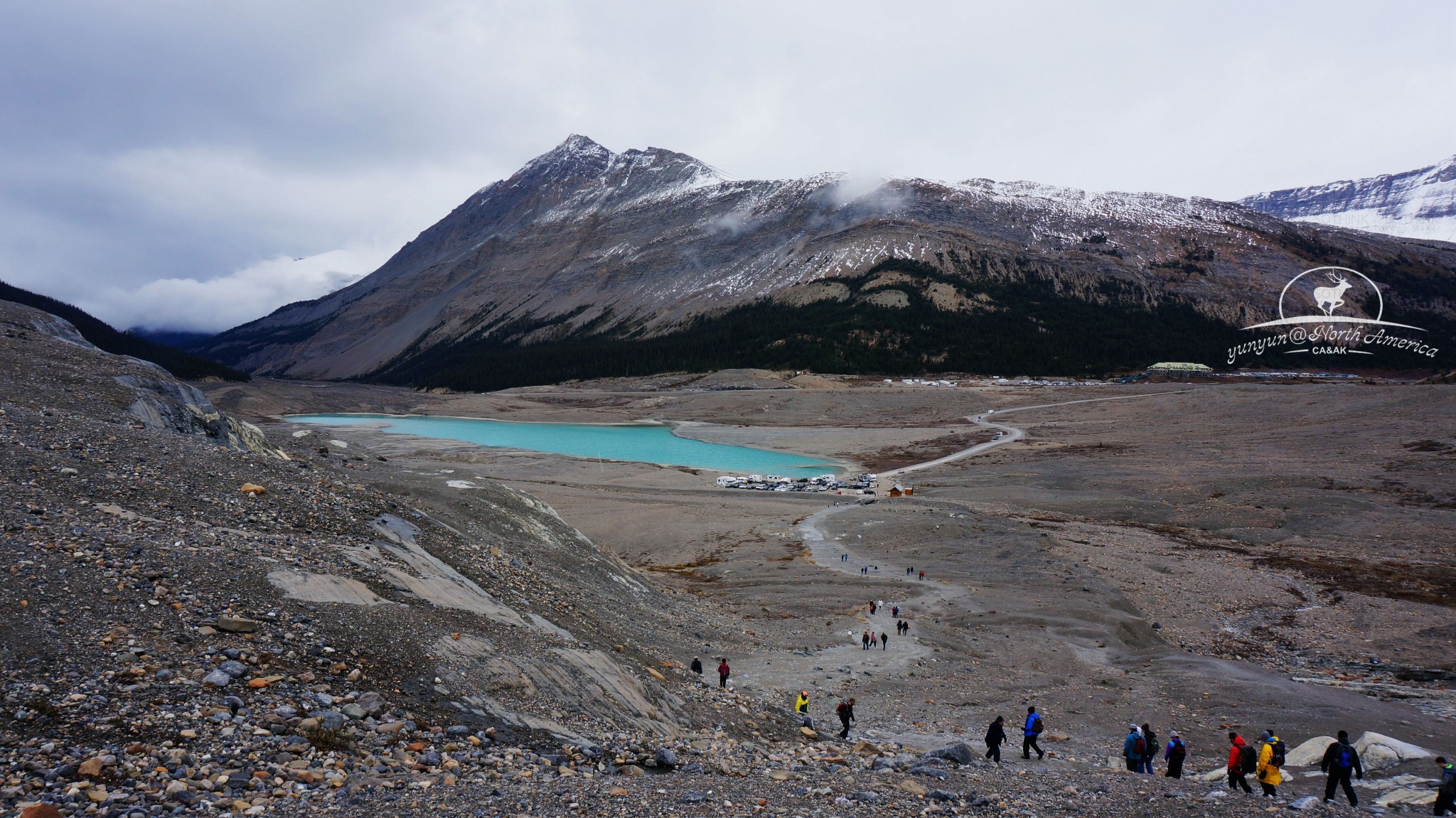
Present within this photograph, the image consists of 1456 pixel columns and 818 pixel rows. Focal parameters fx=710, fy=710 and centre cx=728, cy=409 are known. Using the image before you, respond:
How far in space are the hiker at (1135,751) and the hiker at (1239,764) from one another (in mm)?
1457

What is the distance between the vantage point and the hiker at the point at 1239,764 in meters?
12.7

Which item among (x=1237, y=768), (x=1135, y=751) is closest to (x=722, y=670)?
(x=1135, y=751)

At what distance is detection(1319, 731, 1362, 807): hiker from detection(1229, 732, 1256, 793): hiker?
108 cm

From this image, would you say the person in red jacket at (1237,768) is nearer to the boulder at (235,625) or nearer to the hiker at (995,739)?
the hiker at (995,739)

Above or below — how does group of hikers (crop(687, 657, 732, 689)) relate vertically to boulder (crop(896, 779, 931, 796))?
below

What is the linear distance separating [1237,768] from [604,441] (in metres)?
A: 83.8

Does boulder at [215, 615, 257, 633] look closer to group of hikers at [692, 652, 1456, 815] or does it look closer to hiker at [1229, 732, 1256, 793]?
group of hikers at [692, 652, 1456, 815]

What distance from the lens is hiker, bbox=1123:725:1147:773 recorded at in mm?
14047

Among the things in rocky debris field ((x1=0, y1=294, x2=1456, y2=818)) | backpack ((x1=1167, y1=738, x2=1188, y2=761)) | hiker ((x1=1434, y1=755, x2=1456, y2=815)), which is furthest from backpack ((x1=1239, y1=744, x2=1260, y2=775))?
hiker ((x1=1434, y1=755, x2=1456, y2=815))

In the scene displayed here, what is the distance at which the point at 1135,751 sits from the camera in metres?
14.1

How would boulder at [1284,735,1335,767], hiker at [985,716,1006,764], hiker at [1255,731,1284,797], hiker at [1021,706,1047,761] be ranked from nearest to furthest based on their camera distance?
hiker at [1255,731,1284,797], hiker at [985,716,1006,764], boulder at [1284,735,1335,767], hiker at [1021,706,1047,761]

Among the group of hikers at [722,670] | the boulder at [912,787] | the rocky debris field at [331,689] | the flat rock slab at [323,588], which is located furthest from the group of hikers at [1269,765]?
the flat rock slab at [323,588]

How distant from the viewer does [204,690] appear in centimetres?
813

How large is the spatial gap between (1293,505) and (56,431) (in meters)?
56.3
